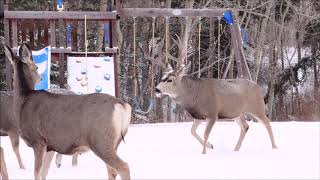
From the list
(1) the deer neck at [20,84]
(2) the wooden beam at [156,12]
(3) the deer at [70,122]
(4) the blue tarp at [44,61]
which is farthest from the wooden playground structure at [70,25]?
(3) the deer at [70,122]

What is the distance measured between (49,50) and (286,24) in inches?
519

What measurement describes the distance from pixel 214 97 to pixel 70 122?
320 cm

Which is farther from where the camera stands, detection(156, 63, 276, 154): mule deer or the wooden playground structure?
the wooden playground structure

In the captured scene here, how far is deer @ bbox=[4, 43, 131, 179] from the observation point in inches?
180

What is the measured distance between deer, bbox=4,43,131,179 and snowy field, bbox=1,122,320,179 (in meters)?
0.89

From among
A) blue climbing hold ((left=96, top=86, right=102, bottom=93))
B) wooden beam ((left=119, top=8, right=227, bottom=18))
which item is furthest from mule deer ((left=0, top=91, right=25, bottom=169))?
wooden beam ((left=119, top=8, right=227, bottom=18))

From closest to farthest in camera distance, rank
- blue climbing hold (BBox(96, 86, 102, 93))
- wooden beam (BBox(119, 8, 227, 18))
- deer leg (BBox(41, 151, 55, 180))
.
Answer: deer leg (BBox(41, 151, 55, 180)) < blue climbing hold (BBox(96, 86, 102, 93)) < wooden beam (BBox(119, 8, 227, 18))

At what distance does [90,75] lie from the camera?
9664mm

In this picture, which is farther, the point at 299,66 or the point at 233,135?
the point at 299,66

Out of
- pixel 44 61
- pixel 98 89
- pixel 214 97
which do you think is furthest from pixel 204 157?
pixel 44 61

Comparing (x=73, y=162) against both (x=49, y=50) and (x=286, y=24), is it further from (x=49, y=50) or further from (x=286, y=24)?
(x=286, y=24)

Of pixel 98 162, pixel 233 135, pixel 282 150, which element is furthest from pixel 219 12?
pixel 98 162

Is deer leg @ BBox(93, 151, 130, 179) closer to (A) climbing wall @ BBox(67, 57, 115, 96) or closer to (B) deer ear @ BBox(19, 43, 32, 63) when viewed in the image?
(B) deer ear @ BBox(19, 43, 32, 63)

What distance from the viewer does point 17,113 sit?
5055 millimetres
